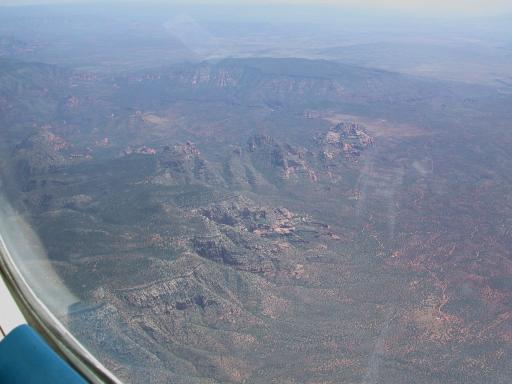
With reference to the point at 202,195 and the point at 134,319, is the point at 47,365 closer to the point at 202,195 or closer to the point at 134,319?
the point at 134,319

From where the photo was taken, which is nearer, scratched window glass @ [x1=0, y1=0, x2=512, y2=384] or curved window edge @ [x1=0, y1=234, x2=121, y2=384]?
curved window edge @ [x1=0, y1=234, x2=121, y2=384]

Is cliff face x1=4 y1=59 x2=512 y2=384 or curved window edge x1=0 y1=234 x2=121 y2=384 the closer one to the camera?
curved window edge x1=0 y1=234 x2=121 y2=384

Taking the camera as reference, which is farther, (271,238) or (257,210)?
(257,210)

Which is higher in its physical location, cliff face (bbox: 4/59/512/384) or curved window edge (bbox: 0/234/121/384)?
curved window edge (bbox: 0/234/121/384)

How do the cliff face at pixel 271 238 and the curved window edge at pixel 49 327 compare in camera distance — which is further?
the cliff face at pixel 271 238

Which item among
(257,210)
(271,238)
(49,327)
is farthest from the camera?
(257,210)

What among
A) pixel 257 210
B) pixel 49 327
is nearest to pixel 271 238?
pixel 257 210

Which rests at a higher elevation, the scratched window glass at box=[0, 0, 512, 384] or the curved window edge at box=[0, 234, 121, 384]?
the curved window edge at box=[0, 234, 121, 384]

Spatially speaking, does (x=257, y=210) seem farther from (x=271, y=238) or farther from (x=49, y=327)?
(x=49, y=327)

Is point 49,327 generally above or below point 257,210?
above

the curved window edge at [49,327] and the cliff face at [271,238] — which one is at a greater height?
the curved window edge at [49,327]

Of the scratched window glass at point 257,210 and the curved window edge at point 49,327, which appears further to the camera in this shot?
the scratched window glass at point 257,210
